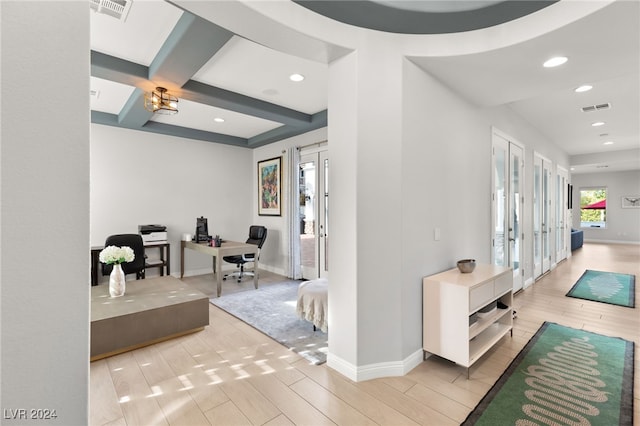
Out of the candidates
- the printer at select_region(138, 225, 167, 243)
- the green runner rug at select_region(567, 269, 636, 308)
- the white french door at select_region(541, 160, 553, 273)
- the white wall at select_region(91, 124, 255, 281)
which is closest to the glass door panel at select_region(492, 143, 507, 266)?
the green runner rug at select_region(567, 269, 636, 308)

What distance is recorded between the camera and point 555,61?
8.21 ft

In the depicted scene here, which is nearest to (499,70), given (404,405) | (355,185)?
(355,185)

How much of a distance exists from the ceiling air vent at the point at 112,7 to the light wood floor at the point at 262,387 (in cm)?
282

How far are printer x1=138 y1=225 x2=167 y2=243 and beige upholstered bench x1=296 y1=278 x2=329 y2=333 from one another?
3244 mm

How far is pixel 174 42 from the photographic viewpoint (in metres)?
2.58

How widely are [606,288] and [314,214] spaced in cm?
493

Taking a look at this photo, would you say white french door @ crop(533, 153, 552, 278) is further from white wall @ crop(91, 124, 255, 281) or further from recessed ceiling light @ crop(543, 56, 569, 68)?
white wall @ crop(91, 124, 255, 281)

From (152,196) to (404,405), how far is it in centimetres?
520

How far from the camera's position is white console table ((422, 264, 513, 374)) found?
2316 millimetres

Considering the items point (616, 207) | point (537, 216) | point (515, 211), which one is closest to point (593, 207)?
point (616, 207)

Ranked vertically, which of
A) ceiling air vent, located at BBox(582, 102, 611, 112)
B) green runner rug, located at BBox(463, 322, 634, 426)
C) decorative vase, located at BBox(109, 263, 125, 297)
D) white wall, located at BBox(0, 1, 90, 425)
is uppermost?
ceiling air vent, located at BBox(582, 102, 611, 112)

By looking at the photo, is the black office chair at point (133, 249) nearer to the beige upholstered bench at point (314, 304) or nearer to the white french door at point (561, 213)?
the beige upholstered bench at point (314, 304)

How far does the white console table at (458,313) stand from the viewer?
2316 mm

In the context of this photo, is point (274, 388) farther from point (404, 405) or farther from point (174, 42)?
point (174, 42)
